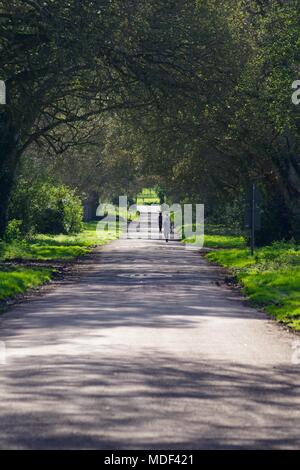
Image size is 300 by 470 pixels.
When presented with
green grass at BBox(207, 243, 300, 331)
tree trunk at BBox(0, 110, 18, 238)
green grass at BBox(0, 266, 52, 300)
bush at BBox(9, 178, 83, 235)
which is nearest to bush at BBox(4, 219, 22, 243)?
tree trunk at BBox(0, 110, 18, 238)

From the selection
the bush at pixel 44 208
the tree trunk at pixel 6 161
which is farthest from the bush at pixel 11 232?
the bush at pixel 44 208

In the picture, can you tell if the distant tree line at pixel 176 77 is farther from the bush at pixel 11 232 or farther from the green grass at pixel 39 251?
the green grass at pixel 39 251

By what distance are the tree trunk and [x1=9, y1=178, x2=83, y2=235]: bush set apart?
1098cm

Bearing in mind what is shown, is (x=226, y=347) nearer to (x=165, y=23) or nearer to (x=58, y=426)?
(x=58, y=426)

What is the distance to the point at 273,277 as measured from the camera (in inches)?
1077

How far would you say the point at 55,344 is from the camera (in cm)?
1484

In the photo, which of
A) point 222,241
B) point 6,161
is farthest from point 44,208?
point 6,161

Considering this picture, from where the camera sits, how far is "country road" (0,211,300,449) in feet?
29.1

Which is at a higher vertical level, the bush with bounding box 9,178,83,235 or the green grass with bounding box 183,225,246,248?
the bush with bounding box 9,178,83,235

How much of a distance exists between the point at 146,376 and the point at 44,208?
53515 mm

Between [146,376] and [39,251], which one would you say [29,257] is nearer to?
[39,251]

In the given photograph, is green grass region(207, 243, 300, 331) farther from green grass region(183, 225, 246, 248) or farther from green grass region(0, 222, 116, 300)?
green grass region(183, 225, 246, 248)

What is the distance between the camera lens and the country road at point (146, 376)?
8.87 meters

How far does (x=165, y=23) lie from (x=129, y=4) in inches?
76.9
